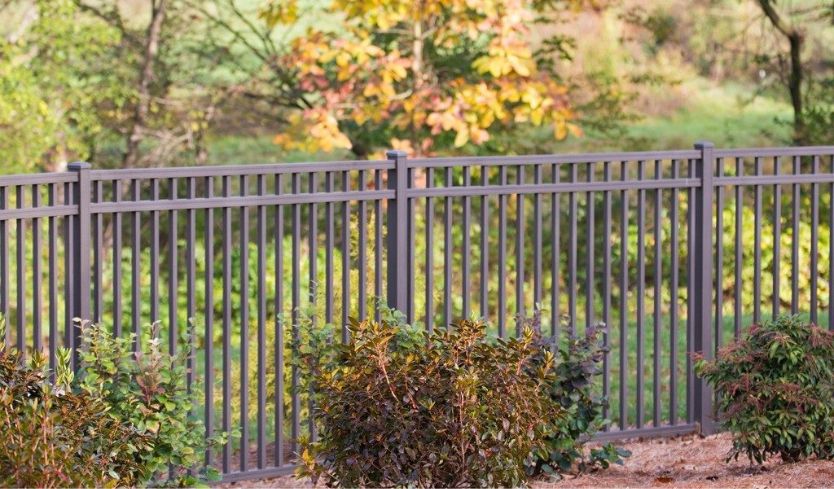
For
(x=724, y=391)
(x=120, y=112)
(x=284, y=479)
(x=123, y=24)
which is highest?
(x=123, y=24)

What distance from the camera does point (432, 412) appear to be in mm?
4316

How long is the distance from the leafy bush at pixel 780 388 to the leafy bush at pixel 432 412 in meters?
1.29

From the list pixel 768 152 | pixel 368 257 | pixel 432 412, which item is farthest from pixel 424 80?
pixel 432 412

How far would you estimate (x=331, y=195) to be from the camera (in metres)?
5.91

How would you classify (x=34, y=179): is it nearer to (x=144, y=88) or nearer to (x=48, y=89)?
(x=48, y=89)

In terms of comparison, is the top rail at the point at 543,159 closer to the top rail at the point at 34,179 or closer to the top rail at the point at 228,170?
the top rail at the point at 228,170

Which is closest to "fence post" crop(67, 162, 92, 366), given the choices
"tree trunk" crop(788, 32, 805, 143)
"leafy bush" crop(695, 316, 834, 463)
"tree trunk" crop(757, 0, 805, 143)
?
"leafy bush" crop(695, 316, 834, 463)

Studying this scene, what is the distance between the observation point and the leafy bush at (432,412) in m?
4.32

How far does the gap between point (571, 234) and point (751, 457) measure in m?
1.50

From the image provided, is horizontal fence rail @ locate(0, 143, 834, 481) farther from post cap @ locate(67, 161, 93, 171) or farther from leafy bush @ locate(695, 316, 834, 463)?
leafy bush @ locate(695, 316, 834, 463)

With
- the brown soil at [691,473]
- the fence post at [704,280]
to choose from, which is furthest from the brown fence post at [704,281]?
the brown soil at [691,473]

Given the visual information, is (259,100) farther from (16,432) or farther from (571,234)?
(16,432)

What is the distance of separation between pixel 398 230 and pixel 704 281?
170 cm

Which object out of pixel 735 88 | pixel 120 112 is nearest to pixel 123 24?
pixel 120 112
